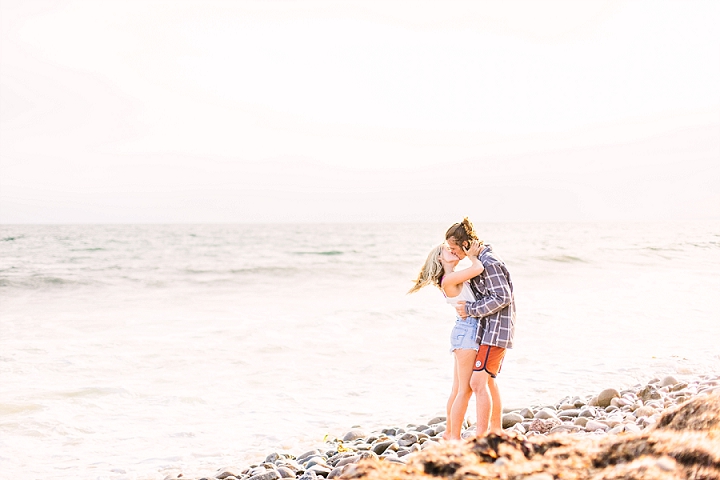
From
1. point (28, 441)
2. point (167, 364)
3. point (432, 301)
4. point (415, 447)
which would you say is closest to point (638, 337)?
point (432, 301)

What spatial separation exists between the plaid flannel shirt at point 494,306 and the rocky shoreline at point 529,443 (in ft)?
3.29

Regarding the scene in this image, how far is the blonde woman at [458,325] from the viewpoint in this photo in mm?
5469

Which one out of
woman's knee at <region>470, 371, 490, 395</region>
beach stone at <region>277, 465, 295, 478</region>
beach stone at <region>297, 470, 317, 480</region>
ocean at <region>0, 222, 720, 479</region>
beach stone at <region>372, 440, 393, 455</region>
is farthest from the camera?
ocean at <region>0, 222, 720, 479</region>

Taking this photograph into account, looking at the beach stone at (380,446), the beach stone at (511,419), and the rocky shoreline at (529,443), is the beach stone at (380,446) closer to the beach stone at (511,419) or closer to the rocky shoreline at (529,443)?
the rocky shoreline at (529,443)

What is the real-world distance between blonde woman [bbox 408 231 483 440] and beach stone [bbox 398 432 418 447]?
411mm

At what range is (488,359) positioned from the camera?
5.44m

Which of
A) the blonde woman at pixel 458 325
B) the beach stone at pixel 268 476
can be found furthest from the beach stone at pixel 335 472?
the blonde woman at pixel 458 325

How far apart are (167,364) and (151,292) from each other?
12.0m

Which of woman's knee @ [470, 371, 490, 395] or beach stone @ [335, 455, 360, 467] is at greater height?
woman's knee @ [470, 371, 490, 395]

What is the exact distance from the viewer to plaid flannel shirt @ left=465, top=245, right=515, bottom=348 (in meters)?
5.37

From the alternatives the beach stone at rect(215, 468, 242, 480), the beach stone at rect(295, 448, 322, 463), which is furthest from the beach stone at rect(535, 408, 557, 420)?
the beach stone at rect(215, 468, 242, 480)

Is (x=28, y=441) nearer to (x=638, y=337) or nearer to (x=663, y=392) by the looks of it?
(x=663, y=392)

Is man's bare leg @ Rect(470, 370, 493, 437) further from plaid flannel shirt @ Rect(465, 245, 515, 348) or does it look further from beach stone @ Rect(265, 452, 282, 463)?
beach stone @ Rect(265, 452, 282, 463)

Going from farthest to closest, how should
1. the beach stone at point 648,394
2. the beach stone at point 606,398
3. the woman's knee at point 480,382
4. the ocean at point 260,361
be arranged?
the beach stone at point 648,394 → the beach stone at point 606,398 → the ocean at point 260,361 → the woman's knee at point 480,382
